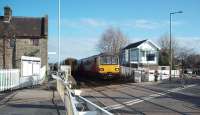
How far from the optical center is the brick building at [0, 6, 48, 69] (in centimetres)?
6162

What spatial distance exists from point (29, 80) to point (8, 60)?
27018mm

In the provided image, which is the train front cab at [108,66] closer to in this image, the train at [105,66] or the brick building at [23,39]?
the train at [105,66]

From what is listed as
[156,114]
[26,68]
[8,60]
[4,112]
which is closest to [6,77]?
[26,68]

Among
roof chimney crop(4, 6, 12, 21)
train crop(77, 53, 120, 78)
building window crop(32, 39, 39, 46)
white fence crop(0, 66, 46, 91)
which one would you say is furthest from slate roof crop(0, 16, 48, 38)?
white fence crop(0, 66, 46, 91)

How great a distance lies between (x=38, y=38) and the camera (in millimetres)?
63875

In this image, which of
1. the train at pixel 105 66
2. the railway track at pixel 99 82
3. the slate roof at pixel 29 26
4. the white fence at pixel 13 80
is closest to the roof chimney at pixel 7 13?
the slate roof at pixel 29 26

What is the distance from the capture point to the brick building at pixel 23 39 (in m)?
61.6

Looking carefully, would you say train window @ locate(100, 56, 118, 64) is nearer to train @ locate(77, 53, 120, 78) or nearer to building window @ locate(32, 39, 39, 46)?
train @ locate(77, 53, 120, 78)

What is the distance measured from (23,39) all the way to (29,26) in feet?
11.1

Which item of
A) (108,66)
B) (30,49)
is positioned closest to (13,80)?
(108,66)

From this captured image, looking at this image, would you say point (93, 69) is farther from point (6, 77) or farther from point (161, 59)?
point (161, 59)

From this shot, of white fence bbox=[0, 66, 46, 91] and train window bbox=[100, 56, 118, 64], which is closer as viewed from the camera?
white fence bbox=[0, 66, 46, 91]

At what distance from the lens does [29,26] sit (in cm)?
6594

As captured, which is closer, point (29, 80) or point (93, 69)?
point (29, 80)
